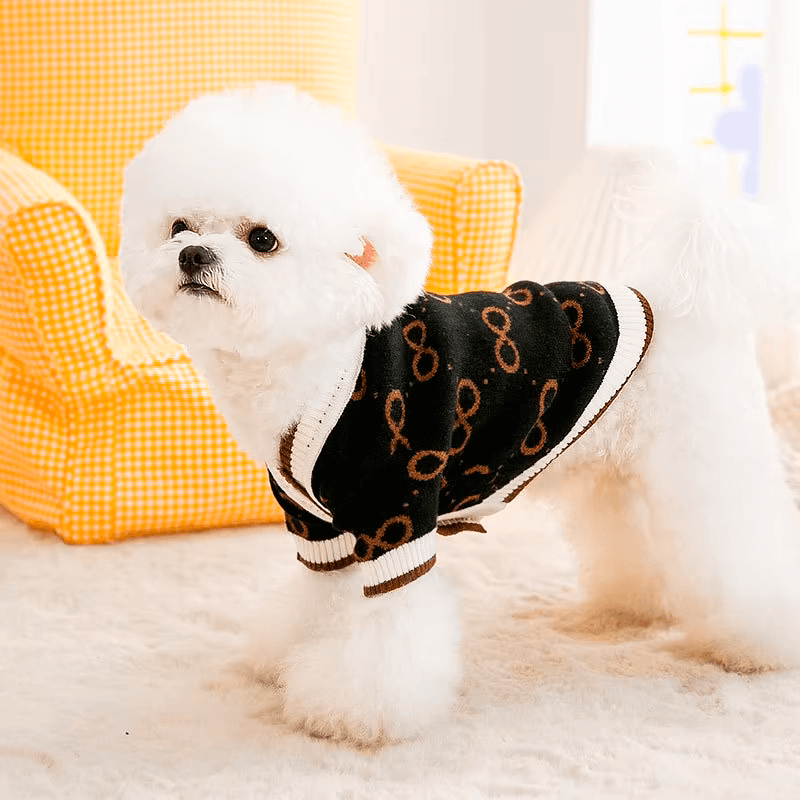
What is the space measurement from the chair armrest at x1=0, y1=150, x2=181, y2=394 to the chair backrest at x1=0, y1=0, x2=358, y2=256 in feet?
1.62

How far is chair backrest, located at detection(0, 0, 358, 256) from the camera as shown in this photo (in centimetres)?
258

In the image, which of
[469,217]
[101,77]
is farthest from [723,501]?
[101,77]

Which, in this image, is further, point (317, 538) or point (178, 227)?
point (317, 538)

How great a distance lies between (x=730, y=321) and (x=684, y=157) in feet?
0.95

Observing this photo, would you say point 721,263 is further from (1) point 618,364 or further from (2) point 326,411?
(2) point 326,411

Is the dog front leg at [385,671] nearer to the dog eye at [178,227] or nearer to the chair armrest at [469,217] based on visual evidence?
the dog eye at [178,227]

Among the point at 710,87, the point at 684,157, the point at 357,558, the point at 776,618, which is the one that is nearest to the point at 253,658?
the point at 357,558

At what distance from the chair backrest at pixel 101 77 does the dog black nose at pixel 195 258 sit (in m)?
1.42

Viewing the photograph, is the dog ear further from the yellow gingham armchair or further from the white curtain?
the white curtain

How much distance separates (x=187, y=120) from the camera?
1283 millimetres

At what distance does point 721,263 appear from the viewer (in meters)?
1.52

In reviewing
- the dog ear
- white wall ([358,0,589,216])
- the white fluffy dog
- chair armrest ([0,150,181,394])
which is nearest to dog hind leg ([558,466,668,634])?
the white fluffy dog

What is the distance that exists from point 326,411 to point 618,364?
1.32 ft

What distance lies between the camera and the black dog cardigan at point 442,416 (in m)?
1.37
